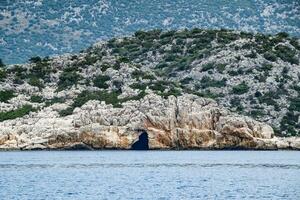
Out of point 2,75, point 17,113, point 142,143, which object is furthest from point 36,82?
point 142,143

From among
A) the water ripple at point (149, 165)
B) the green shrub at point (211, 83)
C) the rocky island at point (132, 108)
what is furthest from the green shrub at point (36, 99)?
the water ripple at point (149, 165)

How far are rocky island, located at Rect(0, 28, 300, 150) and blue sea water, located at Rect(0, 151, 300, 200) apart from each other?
8.80 feet

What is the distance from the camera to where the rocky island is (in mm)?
137875

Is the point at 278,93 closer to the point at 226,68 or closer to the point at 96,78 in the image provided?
the point at 226,68

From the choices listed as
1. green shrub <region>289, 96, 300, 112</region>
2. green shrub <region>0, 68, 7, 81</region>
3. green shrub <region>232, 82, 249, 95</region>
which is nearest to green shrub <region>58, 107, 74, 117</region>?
green shrub <region>0, 68, 7, 81</region>

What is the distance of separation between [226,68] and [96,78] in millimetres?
37848

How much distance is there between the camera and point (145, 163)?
11481 cm

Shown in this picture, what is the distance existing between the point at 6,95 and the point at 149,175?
65.1 m

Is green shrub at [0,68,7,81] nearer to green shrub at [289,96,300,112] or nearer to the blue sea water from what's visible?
the blue sea water

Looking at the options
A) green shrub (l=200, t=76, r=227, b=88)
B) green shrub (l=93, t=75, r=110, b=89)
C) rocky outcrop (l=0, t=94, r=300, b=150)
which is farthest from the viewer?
green shrub (l=200, t=76, r=227, b=88)

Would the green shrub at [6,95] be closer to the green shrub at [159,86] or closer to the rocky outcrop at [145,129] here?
the rocky outcrop at [145,129]

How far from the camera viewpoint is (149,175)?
321 ft

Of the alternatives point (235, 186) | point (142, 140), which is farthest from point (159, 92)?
point (235, 186)

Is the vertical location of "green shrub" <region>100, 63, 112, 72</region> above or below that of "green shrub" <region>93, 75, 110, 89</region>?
above
